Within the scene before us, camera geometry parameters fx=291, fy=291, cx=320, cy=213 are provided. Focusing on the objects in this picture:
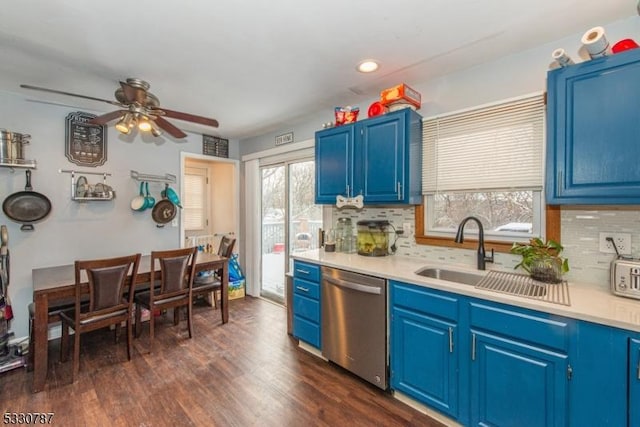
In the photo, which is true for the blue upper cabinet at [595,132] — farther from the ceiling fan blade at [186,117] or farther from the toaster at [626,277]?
the ceiling fan blade at [186,117]

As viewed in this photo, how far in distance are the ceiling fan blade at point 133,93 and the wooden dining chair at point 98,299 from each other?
123 centimetres

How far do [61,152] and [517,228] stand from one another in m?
4.22

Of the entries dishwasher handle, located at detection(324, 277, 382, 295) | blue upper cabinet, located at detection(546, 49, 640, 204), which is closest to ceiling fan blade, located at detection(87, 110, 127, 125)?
dishwasher handle, located at detection(324, 277, 382, 295)

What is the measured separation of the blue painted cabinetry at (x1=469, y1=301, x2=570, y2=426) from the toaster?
0.45m

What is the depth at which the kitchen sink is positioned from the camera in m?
→ 2.06

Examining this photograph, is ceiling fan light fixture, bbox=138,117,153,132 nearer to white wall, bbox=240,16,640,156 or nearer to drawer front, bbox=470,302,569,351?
white wall, bbox=240,16,640,156

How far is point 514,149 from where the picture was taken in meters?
2.02

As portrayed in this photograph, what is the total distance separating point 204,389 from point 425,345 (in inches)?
63.8

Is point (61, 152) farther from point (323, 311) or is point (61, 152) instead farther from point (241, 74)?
point (323, 311)

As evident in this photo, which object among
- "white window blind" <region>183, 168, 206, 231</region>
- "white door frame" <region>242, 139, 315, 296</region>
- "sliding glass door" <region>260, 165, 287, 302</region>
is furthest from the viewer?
"white window blind" <region>183, 168, 206, 231</region>

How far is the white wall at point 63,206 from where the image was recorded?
9.04ft

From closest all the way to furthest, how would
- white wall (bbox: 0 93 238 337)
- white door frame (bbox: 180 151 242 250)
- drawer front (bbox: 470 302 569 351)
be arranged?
drawer front (bbox: 470 302 569 351)
white wall (bbox: 0 93 238 337)
white door frame (bbox: 180 151 242 250)

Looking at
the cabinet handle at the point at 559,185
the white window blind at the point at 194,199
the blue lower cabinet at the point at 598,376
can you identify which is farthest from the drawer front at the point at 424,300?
the white window blind at the point at 194,199

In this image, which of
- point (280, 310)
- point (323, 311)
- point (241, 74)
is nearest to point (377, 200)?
point (323, 311)
